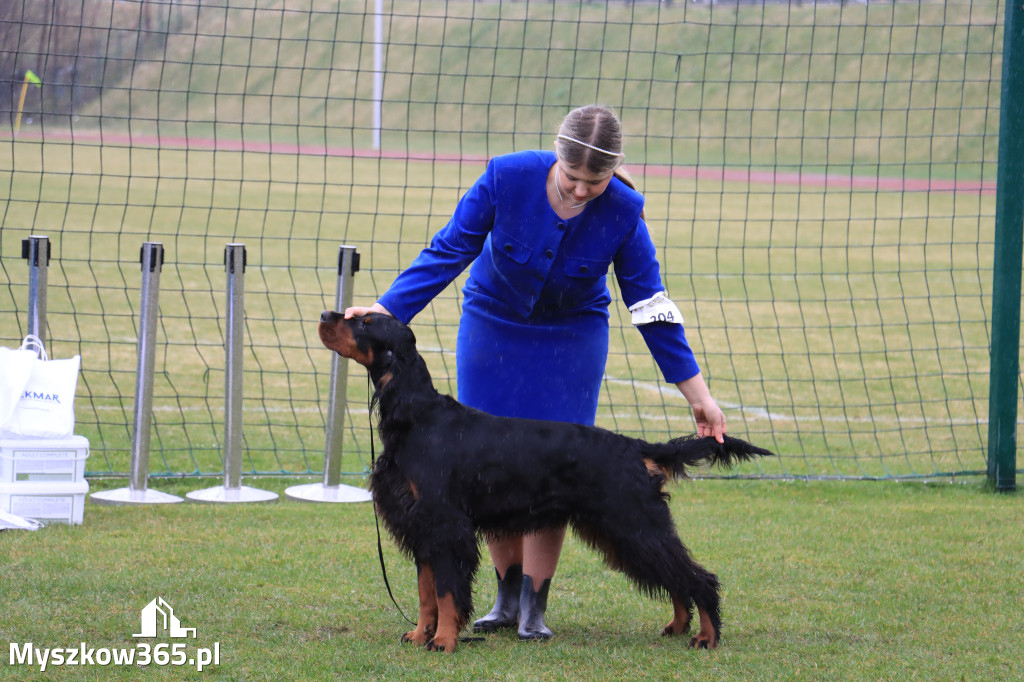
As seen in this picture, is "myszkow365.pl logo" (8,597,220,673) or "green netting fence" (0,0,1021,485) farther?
"green netting fence" (0,0,1021,485)

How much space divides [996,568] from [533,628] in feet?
6.99

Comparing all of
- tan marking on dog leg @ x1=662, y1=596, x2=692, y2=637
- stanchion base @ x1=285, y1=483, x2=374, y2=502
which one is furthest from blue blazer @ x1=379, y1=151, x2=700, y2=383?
stanchion base @ x1=285, y1=483, x2=374, y2=502

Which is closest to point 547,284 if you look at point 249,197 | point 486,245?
point 486,245

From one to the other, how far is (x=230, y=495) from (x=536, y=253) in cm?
275

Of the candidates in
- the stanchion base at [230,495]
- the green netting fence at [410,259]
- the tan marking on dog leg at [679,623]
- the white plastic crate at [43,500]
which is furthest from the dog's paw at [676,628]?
the white plastic crate at [43,500]

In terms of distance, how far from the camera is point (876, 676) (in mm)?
3510

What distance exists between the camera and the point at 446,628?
3637 mm

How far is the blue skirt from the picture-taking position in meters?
3.93

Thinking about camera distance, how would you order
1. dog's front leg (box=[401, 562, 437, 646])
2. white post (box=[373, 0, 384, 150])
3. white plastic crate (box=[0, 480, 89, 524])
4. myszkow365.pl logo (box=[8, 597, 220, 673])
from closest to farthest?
1. myszkow365.pl logo (box=[8, 597, 220, 673])
2. dog's front leg (box=[401, 562, 437, 646])
3. white plastic crate (box=[0, 480, 89, 524])
4. white post (box=[373, 0, 384, 150])

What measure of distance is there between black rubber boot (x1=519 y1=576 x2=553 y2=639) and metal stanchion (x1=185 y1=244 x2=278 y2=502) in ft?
7.55

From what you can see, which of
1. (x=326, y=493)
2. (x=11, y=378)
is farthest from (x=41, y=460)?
(x=326, y=493)

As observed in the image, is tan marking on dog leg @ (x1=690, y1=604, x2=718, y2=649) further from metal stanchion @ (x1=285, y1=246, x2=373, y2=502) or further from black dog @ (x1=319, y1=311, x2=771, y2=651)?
metal stanchion @ (x1=285, y1=246, x2=373, y2=502)

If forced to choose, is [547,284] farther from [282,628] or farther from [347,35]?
[347,35]

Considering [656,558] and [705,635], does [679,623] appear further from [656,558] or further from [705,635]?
[656,558]
